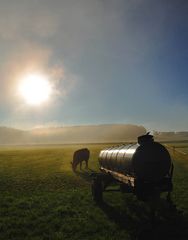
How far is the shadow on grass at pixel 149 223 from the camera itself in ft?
37.3

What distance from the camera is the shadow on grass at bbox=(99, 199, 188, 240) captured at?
11.4m

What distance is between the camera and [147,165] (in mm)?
13914

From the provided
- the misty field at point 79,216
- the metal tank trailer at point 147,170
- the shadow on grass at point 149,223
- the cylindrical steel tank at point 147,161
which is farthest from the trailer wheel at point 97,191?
the cylindrical steel tank at point 147,161

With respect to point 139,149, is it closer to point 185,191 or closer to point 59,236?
point 59,236

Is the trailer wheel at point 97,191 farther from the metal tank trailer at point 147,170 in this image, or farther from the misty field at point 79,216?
the metal tank trailer at point 147,170

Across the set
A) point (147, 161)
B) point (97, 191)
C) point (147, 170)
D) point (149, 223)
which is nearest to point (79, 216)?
point (97, 191)

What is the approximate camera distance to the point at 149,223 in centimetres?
1284

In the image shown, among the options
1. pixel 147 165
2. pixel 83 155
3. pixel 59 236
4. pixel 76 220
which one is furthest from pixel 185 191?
pixel 83 155

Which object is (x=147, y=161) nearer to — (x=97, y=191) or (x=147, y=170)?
(x=147, y=170)

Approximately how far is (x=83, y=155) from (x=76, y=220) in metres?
21.1

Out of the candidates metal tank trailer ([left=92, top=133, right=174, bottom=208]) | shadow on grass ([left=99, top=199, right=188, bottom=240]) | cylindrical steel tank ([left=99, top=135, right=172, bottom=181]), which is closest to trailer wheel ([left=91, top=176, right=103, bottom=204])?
shadow on grass ([left=99, top=199, right=188, bottom=240])

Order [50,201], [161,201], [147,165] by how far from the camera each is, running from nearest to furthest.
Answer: [161,201]
[147,165]
[50,201]

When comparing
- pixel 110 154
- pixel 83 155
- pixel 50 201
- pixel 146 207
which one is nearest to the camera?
pixel 146 207

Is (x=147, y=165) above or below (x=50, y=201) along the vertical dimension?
above
